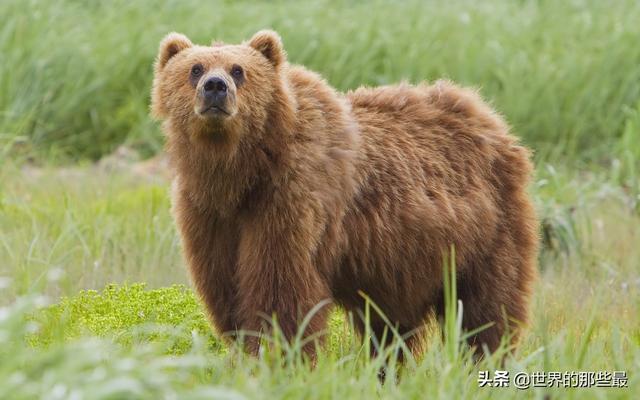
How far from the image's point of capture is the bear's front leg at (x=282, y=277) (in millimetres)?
4711

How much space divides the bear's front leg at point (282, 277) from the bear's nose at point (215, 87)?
0.54 metres

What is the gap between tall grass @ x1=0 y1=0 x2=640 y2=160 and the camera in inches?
393

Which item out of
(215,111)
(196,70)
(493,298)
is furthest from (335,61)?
(215,111)

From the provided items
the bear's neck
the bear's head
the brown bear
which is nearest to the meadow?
the brown bear

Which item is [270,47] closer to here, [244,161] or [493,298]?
[244,161]

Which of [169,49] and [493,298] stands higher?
[169,49]

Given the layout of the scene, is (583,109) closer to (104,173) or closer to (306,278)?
(104,173)

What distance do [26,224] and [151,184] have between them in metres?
1.41

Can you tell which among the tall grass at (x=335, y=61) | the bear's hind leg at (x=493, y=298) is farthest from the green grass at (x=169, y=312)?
the tall grass at (x=335, y=61)

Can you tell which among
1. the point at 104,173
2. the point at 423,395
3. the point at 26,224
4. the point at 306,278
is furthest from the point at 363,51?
the point at 423,395

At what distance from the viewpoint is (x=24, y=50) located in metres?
9.91

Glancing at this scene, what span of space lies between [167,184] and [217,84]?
380 cm

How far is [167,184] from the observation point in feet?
27.5

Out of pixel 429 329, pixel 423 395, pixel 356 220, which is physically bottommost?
pixel 429 329
